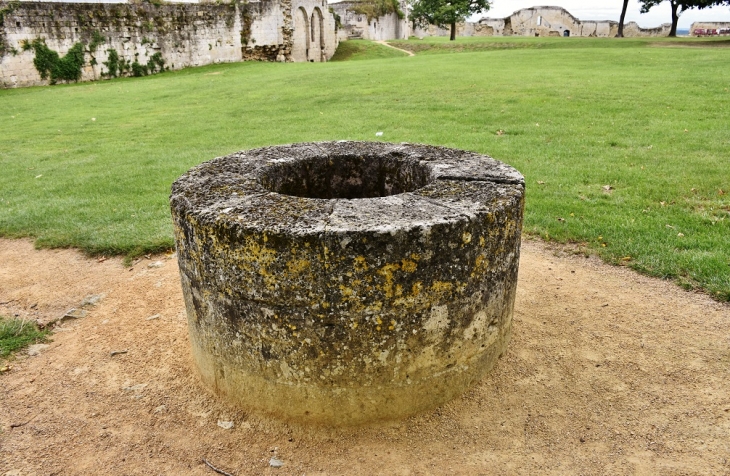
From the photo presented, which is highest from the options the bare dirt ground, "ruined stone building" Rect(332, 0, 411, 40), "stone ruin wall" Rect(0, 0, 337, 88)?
"ruined stone building" Rect(332, 0, 411, 40)

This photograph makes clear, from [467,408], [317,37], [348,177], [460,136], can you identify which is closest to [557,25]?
[317,37]

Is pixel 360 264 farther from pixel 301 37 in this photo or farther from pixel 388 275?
pixel 301 37

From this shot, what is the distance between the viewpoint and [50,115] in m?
14.3

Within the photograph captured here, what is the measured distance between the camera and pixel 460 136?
9.74m

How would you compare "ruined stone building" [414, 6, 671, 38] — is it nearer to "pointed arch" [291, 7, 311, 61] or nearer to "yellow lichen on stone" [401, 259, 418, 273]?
"pointed arch" [291, 7, 311, 61]

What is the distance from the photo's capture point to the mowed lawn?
5.95m

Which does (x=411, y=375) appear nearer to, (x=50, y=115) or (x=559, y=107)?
(x=559, y=107)

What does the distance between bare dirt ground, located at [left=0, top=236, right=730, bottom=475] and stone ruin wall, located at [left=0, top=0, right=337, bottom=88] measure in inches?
737

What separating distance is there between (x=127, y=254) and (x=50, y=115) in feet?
35.5

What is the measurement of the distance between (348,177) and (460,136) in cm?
549

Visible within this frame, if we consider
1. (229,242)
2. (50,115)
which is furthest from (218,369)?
(50,115)

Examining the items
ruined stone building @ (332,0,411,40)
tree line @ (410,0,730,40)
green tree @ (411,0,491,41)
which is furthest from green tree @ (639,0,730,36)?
ruined stone building @ (332,0,411,40)

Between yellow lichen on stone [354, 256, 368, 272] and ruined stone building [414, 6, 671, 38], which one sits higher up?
ruined stone building [414, 6, 671, 38]

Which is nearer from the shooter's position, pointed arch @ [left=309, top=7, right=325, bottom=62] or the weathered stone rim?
the weathered stone rim
